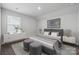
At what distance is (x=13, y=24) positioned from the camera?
2016 mm

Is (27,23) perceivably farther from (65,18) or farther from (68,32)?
(68,32)

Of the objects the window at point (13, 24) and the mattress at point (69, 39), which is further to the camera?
the mattress at point (69, 39)

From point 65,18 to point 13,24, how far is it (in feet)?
8.06

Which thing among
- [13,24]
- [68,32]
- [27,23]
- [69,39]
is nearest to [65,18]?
[68,32]

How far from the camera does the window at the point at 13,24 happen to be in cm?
196

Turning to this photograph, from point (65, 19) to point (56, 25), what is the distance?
535 mm

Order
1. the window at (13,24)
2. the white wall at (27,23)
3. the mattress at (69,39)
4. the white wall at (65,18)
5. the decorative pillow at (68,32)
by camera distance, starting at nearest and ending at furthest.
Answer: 1. the window at (13,24)
2. the white wall at (27,23)
3. the white wall at (65,18)
4. the mattress at (69,39)
5. the decorative pillow at (68,32)

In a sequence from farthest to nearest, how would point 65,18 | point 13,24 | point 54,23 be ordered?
point 54,23 → point 65,18 → point 13,24

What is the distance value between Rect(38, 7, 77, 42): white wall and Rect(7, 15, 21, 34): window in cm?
92

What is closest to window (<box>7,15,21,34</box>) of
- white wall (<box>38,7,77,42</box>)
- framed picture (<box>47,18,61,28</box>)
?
white wall (<box>38,7,77,42</box>)

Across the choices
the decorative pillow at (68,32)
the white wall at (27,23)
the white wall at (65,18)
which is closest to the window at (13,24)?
the white wall at (27,23)

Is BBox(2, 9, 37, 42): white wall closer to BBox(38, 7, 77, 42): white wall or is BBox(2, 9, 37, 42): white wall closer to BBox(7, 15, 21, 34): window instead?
BBox(7, 15, 21, 34): window

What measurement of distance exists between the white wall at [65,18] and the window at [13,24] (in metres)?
0.92

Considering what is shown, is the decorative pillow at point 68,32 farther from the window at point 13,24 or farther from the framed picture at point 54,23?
the window at point 13,24
